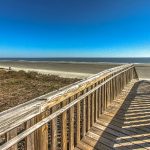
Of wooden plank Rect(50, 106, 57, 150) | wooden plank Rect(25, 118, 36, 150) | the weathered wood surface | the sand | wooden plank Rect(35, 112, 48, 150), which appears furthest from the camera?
the sand

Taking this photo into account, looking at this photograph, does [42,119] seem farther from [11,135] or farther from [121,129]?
[121,129]

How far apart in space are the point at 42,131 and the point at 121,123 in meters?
2.70

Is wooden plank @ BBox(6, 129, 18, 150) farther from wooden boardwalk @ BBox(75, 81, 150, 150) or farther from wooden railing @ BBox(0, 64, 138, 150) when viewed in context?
wooden boardwalk @ BBox(75, 81, 150, 150)

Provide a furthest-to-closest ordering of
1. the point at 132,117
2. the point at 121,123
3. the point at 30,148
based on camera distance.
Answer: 1. the point at 132,117
2. the point at 121,123
3. the point at 30,148

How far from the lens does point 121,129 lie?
4512 mm

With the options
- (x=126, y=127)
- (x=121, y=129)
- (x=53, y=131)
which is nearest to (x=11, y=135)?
(x=53, y=131)

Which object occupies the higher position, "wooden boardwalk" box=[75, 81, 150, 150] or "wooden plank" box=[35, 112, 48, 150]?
"wooden plank" box=[35, 112, 48, 150]

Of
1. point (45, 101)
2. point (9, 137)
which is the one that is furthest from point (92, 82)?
point (9, 137)

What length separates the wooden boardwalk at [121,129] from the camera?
149 inches

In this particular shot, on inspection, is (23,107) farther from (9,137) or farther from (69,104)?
(69,104)

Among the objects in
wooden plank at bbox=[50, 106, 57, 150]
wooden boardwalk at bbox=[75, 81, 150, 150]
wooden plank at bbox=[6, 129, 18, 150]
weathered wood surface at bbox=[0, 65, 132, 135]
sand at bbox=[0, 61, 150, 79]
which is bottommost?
sand at bbox=[0, 61, 150, 79]

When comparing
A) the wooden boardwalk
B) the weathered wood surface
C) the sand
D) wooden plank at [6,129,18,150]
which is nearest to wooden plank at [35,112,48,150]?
the weathered wood surface

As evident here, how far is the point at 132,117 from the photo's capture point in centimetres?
532

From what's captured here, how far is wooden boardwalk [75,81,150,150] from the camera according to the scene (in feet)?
12.5
